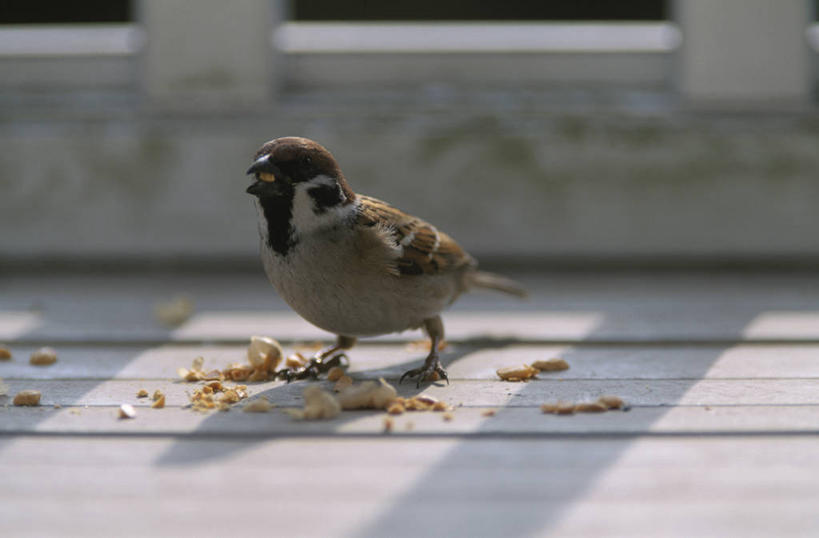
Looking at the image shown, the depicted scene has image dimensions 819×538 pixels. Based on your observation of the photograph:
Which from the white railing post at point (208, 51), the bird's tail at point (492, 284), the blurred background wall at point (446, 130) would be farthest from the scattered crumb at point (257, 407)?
the white railing post at point (208, 51)

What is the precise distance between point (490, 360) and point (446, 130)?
217 cm

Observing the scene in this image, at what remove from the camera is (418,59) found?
4.80 m

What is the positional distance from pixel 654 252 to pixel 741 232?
476mm

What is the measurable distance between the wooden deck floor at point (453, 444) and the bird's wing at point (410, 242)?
0.32 m

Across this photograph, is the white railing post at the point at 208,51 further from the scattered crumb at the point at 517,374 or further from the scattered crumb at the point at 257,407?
the scattered crumb at the point at 257,407

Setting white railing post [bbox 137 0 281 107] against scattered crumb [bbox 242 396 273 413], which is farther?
white railing post [bbox 137 0 281 107]

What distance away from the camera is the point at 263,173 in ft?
7.28

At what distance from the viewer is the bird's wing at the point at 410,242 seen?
8.25 feet

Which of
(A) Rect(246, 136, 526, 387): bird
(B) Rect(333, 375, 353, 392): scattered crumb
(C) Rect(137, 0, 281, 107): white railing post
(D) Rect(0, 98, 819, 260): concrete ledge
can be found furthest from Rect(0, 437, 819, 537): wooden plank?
(C) Rect(137, 0, 281, 107): white railing post

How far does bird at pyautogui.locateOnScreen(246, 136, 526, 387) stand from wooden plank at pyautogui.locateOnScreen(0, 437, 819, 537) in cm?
56

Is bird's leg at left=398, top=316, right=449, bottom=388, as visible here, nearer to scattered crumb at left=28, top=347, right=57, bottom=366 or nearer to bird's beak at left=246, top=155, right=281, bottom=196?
bird's beak at left=246, top=155, right=281, bottom=196

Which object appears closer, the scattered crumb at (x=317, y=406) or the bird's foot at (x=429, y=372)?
the scattered crumb at (x=317, y=406)

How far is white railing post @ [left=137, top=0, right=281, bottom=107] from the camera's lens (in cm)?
458

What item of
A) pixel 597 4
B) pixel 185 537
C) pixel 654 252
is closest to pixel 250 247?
pixel 654 252
